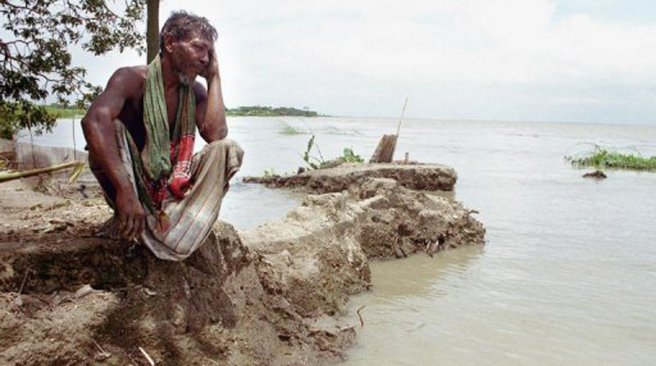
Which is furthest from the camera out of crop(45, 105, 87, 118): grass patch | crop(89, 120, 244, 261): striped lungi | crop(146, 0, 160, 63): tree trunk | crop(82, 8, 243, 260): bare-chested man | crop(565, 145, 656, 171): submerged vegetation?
crop(565, 145, 656, 171): submerged vegetation

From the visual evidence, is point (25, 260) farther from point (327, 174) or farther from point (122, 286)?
point (327, 174)

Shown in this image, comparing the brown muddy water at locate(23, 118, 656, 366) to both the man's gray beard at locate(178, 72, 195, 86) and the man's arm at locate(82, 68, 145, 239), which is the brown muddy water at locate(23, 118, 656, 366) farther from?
the man's gray beard at locate(178, 72, 195, 86)

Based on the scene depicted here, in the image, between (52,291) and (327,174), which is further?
(327,174)

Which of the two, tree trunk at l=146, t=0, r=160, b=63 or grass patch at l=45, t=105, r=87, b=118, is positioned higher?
tree trunk at l=146, t=0, r=160, b=63

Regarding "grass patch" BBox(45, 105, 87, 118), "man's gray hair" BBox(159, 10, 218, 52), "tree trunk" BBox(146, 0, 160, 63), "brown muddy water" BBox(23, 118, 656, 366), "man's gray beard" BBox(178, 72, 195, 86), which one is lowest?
"brown muddy water" BBox(23, 118, 656, 366)

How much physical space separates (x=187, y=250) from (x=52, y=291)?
0.66 meters

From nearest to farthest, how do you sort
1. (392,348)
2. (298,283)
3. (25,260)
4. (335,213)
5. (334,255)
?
(25,260) → (392,348) → (298,283) → (334,255) → (335,213)

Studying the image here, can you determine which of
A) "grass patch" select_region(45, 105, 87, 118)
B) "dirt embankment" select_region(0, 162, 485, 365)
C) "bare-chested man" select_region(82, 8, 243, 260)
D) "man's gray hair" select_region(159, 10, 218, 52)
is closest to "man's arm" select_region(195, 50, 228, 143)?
"bare-chested man" select_region(82, 8, 243, 260)

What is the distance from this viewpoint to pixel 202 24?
114 inches

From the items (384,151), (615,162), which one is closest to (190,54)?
(384,151)

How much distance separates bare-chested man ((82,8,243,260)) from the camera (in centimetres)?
279

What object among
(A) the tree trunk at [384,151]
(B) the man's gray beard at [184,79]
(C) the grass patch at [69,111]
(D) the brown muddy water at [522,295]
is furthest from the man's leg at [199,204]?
(A) the tree trunk at [384,151]

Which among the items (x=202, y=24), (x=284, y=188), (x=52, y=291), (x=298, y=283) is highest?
(x=202, y=24)

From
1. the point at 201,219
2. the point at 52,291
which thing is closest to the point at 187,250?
the point at 201,219
